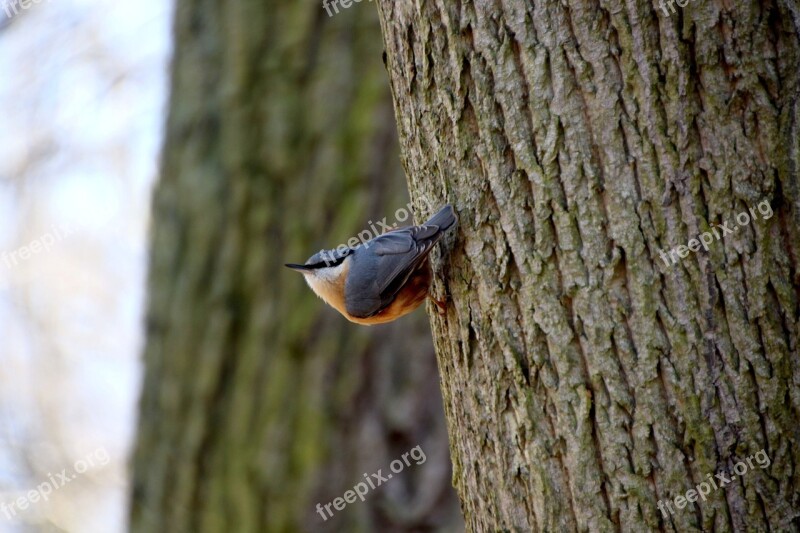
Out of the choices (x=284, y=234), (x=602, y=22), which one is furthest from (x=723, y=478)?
(x=284, y=234)

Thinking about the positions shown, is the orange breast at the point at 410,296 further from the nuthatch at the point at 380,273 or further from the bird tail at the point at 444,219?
the bird tail at the point at 444,219

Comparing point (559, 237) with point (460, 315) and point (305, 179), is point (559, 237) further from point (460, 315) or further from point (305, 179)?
point (305, 179)

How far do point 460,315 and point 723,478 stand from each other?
0.78 metres

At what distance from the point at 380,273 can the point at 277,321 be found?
3.94 feet

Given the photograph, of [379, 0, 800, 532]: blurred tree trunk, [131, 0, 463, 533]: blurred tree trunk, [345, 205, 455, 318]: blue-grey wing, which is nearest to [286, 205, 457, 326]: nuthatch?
[345, 205, 455, 318]: blue-grey wing

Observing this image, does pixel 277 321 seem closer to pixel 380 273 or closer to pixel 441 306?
pixel 380 273

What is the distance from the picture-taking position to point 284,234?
393cm

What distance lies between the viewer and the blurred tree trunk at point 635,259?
1809 mm

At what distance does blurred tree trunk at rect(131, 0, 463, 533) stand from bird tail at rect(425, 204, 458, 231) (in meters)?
1.74

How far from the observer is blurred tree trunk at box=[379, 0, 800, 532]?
1.81m

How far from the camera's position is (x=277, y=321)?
3889 mm

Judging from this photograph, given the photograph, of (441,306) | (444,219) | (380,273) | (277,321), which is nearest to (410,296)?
(380,273)

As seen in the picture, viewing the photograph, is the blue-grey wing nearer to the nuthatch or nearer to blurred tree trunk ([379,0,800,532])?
the nuthatch

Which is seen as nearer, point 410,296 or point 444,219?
point 444,219
